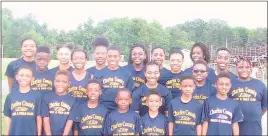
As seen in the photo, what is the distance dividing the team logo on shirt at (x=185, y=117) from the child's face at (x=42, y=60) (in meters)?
2.06

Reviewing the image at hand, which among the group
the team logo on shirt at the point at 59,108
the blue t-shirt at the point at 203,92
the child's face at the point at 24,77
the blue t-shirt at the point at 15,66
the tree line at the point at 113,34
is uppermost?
the tree line at the point at 113,34

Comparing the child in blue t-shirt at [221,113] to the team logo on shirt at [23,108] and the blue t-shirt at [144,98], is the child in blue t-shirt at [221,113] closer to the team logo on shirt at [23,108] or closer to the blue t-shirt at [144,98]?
the blue t-shirt at [144,98]

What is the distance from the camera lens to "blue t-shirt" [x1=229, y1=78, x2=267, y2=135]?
4.75m

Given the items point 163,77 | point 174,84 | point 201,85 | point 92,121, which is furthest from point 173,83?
point 92,121

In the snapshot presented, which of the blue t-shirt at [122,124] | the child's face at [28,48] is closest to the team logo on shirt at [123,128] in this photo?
the blue t-shirt at [122,124]

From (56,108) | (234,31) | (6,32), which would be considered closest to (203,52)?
(56,108)

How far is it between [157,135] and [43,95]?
1.62 m

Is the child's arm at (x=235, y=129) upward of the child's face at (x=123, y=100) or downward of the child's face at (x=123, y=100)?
downward

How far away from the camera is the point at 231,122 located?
451cm

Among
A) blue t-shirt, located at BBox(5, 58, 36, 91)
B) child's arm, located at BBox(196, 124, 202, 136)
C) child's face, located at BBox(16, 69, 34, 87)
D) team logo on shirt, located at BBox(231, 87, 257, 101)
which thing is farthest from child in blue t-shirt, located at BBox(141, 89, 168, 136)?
blue t-shirt, located at BBox(5, 58, 36, 91)

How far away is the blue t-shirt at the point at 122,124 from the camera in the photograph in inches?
177

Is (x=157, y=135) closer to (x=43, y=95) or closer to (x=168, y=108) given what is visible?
(x=168, y=108)

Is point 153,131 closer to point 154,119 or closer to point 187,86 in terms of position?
point 154,119

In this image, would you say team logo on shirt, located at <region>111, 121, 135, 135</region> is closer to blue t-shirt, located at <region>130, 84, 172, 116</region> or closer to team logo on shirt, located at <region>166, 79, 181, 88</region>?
blue t-shirt, located at <region>130, 84, 172, 116</region>
